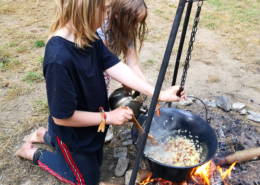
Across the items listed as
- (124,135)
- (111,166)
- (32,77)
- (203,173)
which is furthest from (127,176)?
(32,77)

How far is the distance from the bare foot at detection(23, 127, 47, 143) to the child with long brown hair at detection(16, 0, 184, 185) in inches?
7.6

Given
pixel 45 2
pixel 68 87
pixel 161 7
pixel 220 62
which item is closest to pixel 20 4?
pixel 45 2

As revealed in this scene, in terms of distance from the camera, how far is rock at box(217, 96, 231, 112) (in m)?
2.84

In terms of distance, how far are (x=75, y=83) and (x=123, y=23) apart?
936 millimetres

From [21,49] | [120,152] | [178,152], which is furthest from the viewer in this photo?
[21,49]

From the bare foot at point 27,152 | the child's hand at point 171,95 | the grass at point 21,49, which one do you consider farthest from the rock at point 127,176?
the grass at point 21,49

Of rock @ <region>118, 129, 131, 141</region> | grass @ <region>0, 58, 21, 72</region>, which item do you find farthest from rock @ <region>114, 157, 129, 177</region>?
grass @ <region>0, 58, 21, 72</region>

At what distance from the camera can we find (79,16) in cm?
126

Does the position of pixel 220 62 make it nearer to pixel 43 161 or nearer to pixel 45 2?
pixel 43 161

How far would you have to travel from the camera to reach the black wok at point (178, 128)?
1.58m

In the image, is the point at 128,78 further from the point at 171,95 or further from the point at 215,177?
the point at 215,177

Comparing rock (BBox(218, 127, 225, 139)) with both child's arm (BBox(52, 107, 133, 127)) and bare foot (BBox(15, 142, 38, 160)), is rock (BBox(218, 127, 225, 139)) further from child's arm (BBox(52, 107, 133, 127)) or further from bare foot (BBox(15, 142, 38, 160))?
bare foot (BBox(15, 142, 38, 160))

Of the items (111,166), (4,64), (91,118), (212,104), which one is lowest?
(111,166)

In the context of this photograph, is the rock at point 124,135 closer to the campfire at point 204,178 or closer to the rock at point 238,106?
the campfire at point 204,178
